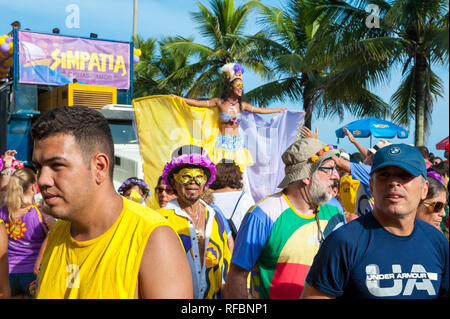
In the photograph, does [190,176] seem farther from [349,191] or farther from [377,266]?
[377,266]

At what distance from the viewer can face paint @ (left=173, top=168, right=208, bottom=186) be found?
4.16m

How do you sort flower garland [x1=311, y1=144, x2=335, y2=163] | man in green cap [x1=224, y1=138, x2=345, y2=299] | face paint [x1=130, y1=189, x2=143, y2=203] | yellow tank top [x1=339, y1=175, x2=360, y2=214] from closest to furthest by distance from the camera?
1. man in green cap [x1=224, y1=138, x2=345, y2=299]
2. flower garland [x1=311, y1=144, x2=335, y2=163]
3. yellow tank top [x1=339, y1=175, x2=360, y2=214]
4. face paint [x1=130, y1=189, x2=143, y2=203]

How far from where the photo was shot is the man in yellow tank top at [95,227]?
178cm

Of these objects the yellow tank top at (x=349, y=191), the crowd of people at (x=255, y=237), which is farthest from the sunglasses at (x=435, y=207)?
the yellow tank top at (x=349, y=191)

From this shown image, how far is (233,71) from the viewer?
23.5 feet

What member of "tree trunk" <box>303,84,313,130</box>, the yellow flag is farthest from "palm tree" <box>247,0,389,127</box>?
the yellow flag

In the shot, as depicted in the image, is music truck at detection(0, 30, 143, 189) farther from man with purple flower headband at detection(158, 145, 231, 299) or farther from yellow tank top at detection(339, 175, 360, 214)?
man with purple flower headband at detection(158, 145, 231, 299)

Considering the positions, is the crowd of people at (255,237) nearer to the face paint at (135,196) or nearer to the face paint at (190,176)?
the face paint at (190,176)

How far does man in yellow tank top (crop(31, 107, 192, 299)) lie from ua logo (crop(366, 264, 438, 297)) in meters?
0.85

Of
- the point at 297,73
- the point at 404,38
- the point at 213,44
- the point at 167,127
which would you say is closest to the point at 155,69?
the point at 213,44

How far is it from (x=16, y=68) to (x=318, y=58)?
9693 millimetres

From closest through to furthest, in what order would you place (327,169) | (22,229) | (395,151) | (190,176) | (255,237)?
(395,151)
(255,237)
(327,169)
(190,176)
(22,229)

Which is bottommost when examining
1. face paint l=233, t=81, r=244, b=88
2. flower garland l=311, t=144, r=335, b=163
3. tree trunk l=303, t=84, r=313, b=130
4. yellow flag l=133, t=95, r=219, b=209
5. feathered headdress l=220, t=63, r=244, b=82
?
flower garland l=311, t=144, r=335, b=163

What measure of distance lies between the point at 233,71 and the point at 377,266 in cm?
530
